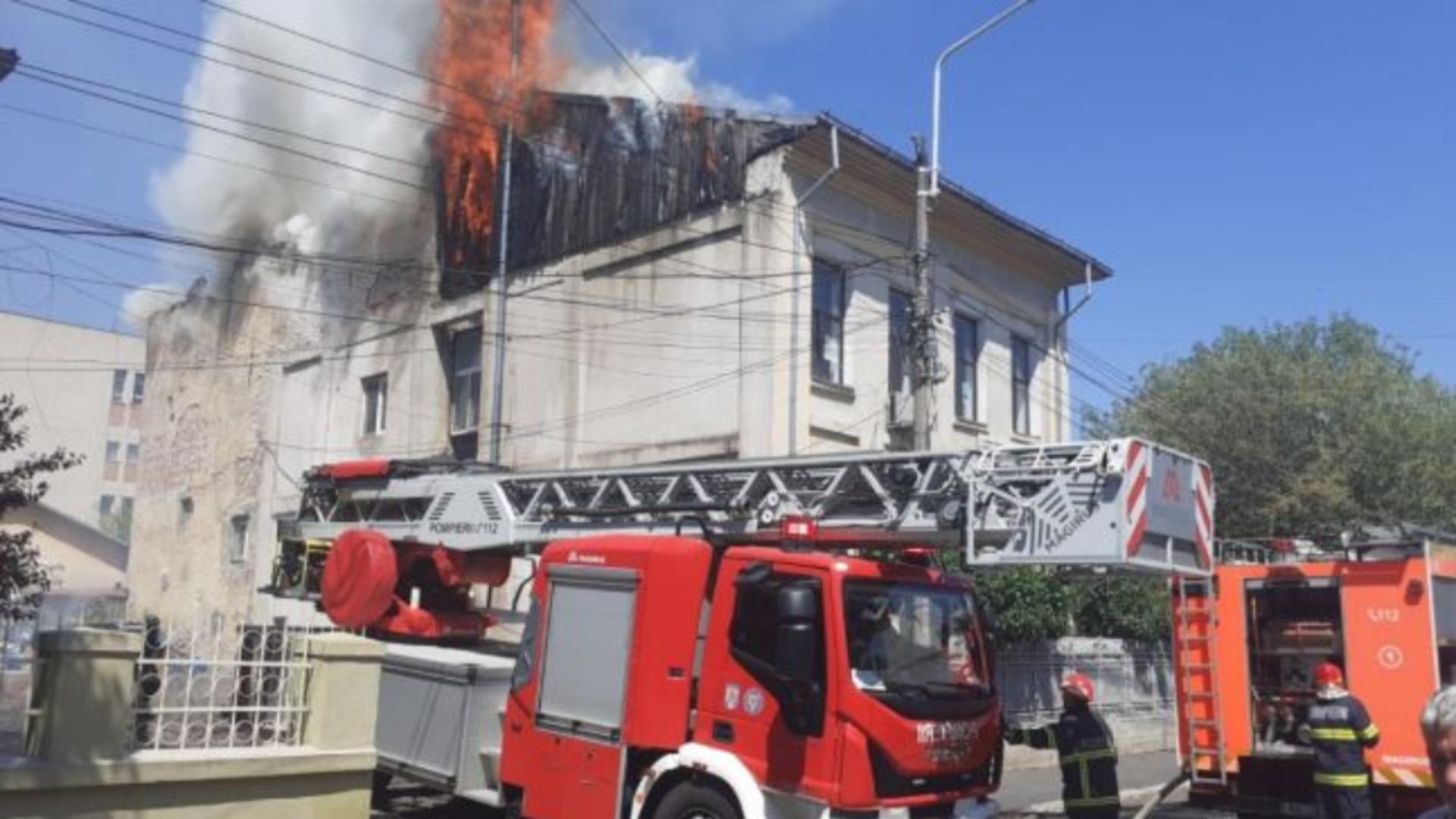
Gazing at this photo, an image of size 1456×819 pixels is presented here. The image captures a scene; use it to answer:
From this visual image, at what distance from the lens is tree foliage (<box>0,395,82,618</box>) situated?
10047mm

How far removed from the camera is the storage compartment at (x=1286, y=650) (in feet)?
34.5

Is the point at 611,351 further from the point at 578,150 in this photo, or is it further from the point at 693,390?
the point at 578,150

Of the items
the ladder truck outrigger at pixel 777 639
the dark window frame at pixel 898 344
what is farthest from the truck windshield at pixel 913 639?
the dark window frame at pixel 898 344

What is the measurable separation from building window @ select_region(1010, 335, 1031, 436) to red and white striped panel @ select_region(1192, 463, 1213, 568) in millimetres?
15194

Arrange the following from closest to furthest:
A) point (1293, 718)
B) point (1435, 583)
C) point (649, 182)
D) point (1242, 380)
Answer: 1. point (1435, 583)
2. point (1293, 718)
3. point (649, 182)
4. point (1242, 380)

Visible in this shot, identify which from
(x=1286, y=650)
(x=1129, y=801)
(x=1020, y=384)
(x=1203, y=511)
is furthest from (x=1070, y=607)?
(x=1203, y=511)

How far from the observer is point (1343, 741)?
28.5 feet

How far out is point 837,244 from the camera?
18859 mm

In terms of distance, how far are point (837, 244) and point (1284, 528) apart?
467 inches

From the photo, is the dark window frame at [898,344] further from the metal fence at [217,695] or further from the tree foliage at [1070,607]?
the metal fence at [217,695]

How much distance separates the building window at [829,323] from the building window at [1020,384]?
535cm

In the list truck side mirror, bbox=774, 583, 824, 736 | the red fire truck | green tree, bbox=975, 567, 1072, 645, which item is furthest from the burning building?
truck side mirror, bbox=774, 583, 824, 736

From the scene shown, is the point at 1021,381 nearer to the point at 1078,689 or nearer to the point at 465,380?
the point at 465,380

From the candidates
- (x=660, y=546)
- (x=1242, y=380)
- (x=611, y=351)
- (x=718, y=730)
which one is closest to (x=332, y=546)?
(x=660, y=546)
